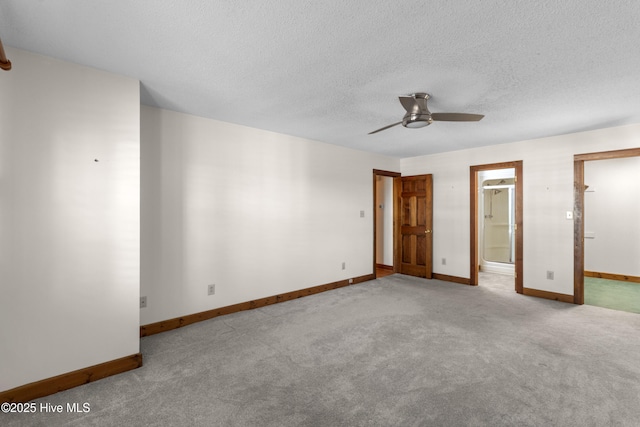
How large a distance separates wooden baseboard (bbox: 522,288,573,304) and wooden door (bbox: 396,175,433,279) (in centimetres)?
158

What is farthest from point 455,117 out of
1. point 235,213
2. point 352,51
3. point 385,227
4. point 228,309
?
point 385,227

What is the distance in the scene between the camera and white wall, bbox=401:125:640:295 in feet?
13.4

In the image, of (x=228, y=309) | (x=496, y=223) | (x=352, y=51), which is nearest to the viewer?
(x=352, y=51)

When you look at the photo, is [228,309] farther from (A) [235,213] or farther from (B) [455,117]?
(B) [455,117]

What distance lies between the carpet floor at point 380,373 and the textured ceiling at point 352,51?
2.39 m

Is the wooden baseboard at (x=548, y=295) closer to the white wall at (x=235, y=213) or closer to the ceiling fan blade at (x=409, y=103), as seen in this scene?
the white wall at (x=235, y=213)

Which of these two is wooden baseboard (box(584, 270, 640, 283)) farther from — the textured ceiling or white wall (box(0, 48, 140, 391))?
white wall (box(0, 48, 140, 391))

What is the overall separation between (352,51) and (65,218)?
246cm

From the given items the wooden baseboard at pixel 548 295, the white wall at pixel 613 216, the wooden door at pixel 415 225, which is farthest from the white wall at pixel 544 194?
the white wall at pixel 613 216

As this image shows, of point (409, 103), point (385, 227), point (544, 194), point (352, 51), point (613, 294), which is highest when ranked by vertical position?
point (352, 51)

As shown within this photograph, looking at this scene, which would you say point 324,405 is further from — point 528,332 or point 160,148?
point 160,148

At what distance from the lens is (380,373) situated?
2.35m

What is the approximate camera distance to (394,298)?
14.5ft

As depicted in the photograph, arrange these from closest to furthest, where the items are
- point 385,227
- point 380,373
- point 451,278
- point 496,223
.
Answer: point 380,373 < point 451,278 < point 385,227 < point 496,223
